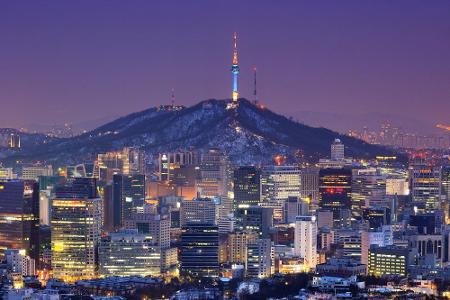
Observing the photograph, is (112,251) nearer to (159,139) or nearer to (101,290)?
(101,290)

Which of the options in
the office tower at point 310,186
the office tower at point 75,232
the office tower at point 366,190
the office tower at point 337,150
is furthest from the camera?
the office tower at point 337,150

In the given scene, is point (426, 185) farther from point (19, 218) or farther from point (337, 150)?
point (19, 218)

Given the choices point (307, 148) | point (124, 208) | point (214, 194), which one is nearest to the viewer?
point (124, 208)

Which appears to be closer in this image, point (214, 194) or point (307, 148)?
point (214, 194)

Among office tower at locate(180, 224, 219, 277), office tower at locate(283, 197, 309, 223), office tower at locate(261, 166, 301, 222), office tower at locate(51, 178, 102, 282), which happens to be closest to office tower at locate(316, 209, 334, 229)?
office tower at locate(283, 197, 309, 223)

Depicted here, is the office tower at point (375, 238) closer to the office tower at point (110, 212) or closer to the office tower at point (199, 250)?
the office tower at point (199, 250)

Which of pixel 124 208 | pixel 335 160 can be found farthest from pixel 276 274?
pixel 335 160

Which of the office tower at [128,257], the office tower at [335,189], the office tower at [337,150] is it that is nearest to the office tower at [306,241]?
the office tower at [128,257]
